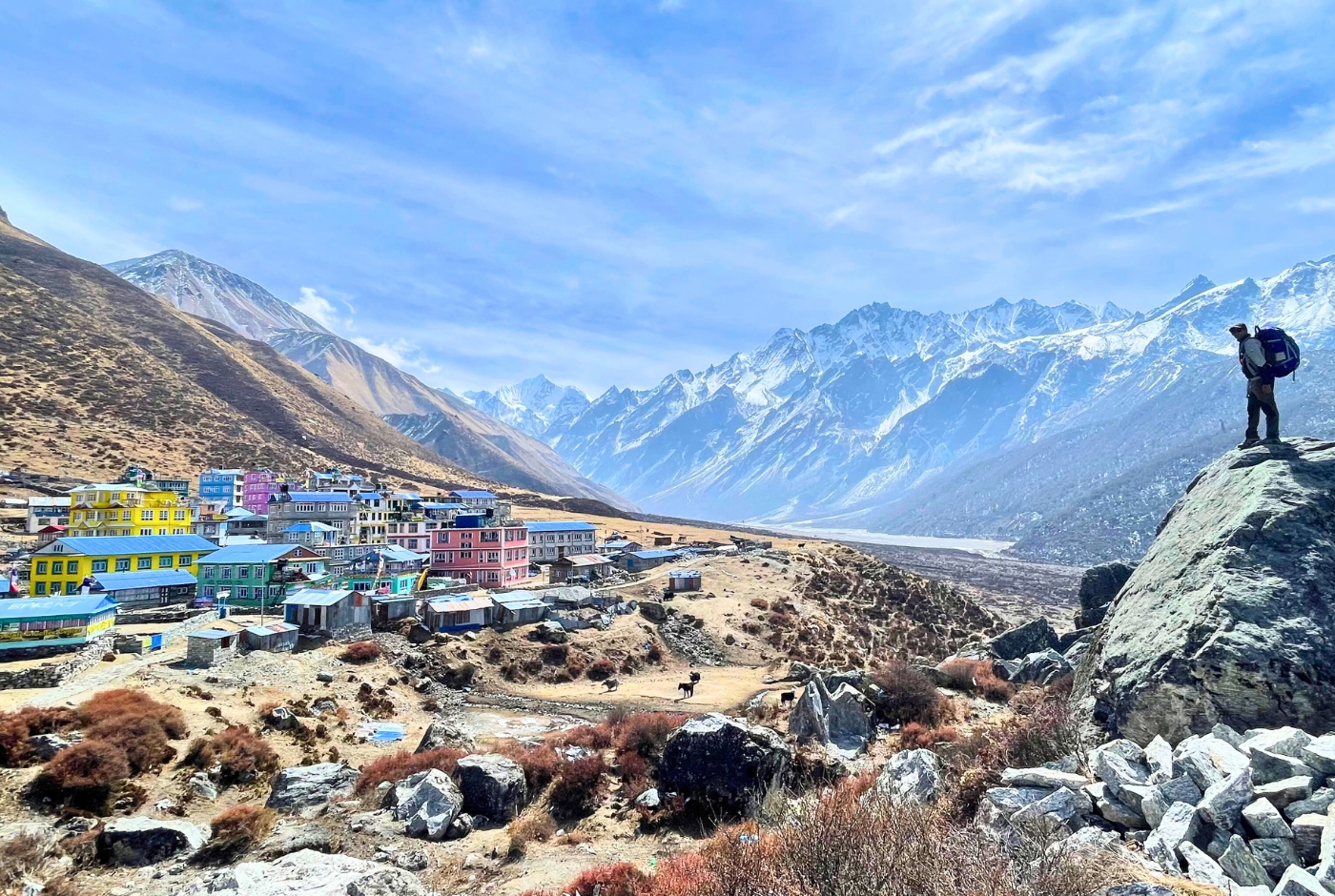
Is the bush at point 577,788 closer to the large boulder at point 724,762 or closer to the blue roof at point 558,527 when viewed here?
the large boulder at point 724,762

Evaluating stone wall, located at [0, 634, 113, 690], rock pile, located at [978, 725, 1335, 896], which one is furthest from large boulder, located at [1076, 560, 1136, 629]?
stone wall, located at [0, 634, 113, 690]

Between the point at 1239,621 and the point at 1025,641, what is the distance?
3424 centimetres

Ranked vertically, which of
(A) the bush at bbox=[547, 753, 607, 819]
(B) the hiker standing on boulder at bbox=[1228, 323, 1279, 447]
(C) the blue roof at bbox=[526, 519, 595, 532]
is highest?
(B) the hiker standing on boulder at bbox=[1228, 323, 1279, 447]

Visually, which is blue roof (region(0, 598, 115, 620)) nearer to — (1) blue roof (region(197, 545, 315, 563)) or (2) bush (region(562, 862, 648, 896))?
(1) blue roof (region(197, 545, 315, 563))

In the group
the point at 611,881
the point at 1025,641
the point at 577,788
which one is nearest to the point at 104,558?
the point at 577,788

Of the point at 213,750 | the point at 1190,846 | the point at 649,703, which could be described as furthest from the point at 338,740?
the point at 1190,846

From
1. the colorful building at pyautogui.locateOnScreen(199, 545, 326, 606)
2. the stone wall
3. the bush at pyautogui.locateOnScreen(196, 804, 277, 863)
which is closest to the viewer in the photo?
the bush at pyautogui.locateOnScreen(196, 804, 277, 863)

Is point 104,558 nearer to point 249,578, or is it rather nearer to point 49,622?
point 249,578

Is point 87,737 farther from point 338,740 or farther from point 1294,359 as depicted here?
point 1294,359

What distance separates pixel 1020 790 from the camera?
8.33m

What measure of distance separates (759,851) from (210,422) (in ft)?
456

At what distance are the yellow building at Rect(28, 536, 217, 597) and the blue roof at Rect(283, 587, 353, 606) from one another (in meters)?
12.6

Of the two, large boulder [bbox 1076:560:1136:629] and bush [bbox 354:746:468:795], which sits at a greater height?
large boulder [bbox 1076:560:1136:629]

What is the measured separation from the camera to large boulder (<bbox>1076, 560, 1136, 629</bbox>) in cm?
3359
